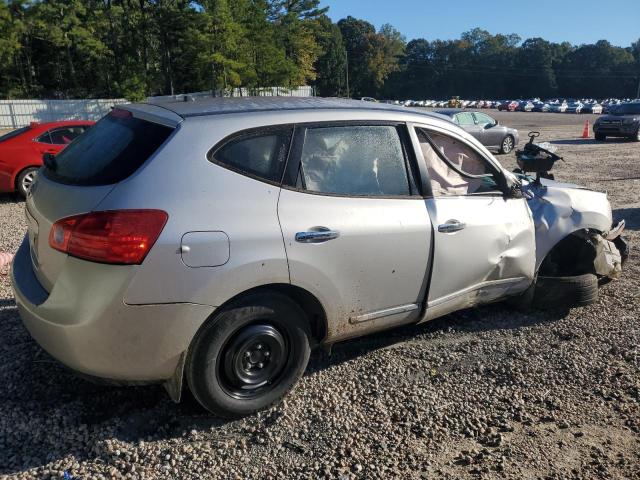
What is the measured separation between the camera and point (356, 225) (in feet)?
10.9

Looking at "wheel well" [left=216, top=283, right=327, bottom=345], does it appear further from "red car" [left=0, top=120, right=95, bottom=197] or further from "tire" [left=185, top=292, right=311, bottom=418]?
"red car" [left=0, top=120, right=95, bottom=197]

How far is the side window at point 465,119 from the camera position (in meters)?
17.8

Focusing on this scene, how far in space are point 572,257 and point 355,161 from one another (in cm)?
269

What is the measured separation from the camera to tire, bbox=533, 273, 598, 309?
4.68 m

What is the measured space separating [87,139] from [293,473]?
2.33 m

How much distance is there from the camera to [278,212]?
10.1ft

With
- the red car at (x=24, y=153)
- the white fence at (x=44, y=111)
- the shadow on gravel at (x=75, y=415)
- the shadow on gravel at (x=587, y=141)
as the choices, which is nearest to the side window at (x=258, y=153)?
the shadow on gravel at (x=75, y=415)

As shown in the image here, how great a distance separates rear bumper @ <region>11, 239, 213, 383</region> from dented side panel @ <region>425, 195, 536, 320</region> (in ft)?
5.55

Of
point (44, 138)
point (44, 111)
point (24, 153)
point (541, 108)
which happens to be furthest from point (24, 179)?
point (541, 108)

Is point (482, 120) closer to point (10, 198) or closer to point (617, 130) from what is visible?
point (617, 130)

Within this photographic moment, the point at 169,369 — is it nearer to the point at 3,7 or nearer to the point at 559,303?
the point at 559,303

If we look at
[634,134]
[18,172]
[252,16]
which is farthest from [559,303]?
[252,16]

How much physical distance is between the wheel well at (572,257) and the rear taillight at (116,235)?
351 centimetres

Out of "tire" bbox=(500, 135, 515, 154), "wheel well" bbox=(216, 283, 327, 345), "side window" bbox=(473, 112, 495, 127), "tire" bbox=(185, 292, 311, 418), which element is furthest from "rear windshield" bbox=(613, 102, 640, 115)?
"tire" bbox=(185, 292, 311, 418)
